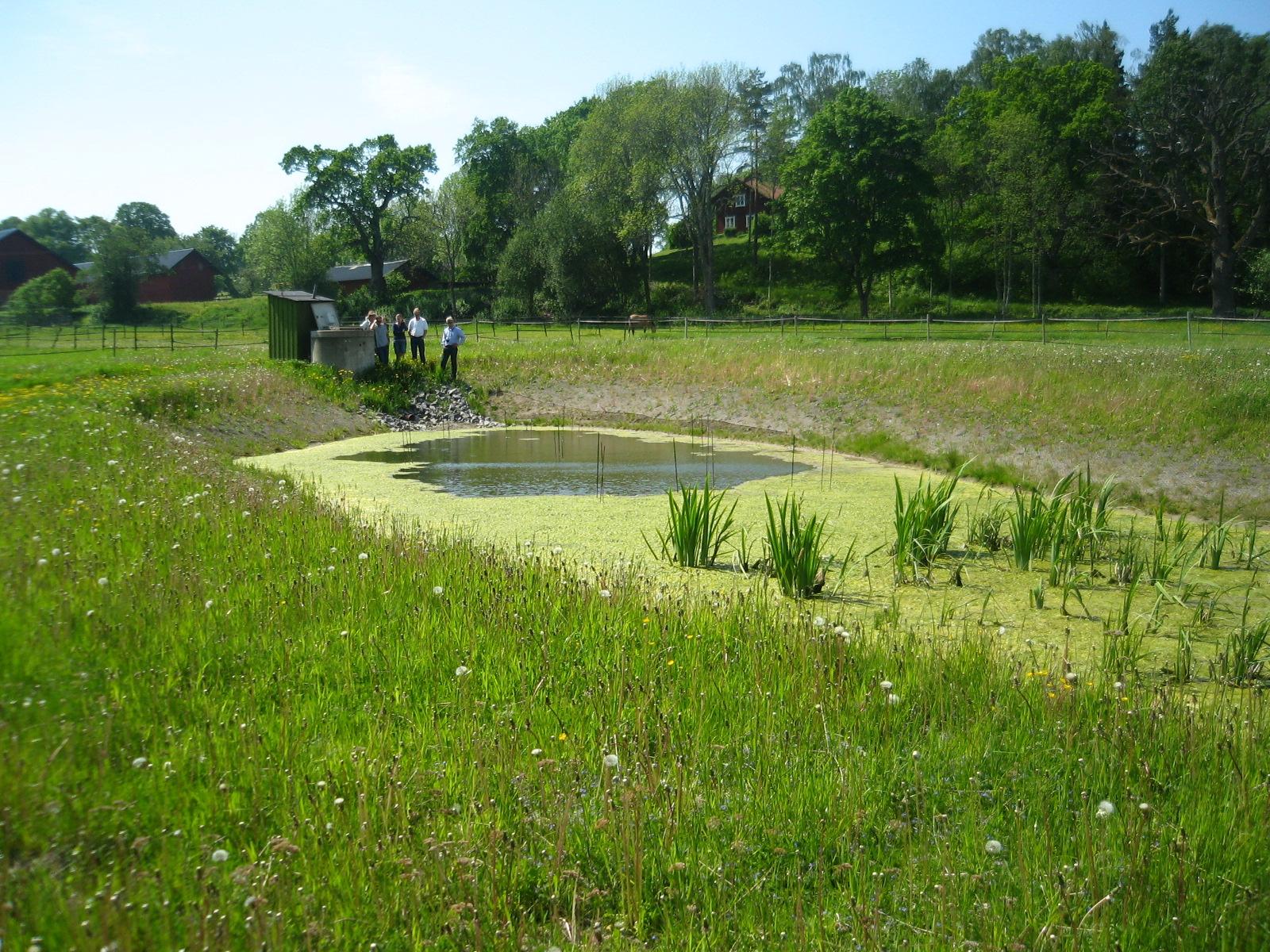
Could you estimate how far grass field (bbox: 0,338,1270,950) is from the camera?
3230mm

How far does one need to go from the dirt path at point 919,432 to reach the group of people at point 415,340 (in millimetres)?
1772

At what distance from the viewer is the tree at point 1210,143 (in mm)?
41562

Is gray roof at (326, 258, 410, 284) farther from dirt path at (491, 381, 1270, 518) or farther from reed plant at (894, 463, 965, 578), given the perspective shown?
reed plant at (894, 463, 965, 578)

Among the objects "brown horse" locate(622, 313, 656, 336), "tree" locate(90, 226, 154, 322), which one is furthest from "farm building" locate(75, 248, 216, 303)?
"brown horse" locate(622, 313, 656, 336)

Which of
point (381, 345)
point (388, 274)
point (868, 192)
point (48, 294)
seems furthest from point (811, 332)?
point (48, 294)

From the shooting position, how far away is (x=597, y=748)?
447 cm

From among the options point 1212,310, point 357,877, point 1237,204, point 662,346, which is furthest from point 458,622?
point 1237,204

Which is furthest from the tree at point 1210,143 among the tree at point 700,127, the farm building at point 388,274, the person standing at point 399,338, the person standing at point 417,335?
the farm building at point 388,274

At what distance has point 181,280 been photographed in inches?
2928

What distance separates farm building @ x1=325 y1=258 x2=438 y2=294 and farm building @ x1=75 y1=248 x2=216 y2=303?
9.27 meters

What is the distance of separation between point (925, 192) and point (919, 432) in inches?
1404

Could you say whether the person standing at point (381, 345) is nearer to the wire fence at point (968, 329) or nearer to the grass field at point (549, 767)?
the wire fence at point (968, 329)

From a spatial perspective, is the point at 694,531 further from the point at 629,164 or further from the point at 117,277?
the point at 117,277

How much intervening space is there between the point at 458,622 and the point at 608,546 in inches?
152
